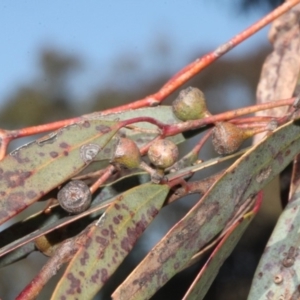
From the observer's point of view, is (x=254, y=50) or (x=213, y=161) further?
(x=254, y=50)

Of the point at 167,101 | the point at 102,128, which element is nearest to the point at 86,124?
the point at 102,128

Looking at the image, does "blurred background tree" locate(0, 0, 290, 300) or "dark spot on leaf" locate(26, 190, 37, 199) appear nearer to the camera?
"dark spot on leaf" locate(26, 190, 37, 199)

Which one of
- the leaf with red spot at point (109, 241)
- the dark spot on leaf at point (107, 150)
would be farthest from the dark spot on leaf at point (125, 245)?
the dark spot on leaf at point (107, 150)

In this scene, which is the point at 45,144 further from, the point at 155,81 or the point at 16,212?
the point at 155,81

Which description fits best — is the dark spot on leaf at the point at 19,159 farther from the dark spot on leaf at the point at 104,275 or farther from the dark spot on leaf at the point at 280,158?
the dark spot on leaf at the point at 280,158

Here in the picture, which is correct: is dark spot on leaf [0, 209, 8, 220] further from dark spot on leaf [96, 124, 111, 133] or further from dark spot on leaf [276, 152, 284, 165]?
dark spot on leaf [276, 152, 284, 165]

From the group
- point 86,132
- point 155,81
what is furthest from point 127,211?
point 155,81

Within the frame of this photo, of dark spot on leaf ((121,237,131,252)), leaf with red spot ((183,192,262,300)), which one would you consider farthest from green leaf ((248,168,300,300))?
dark spot on leaf ((121,237,131,252))
